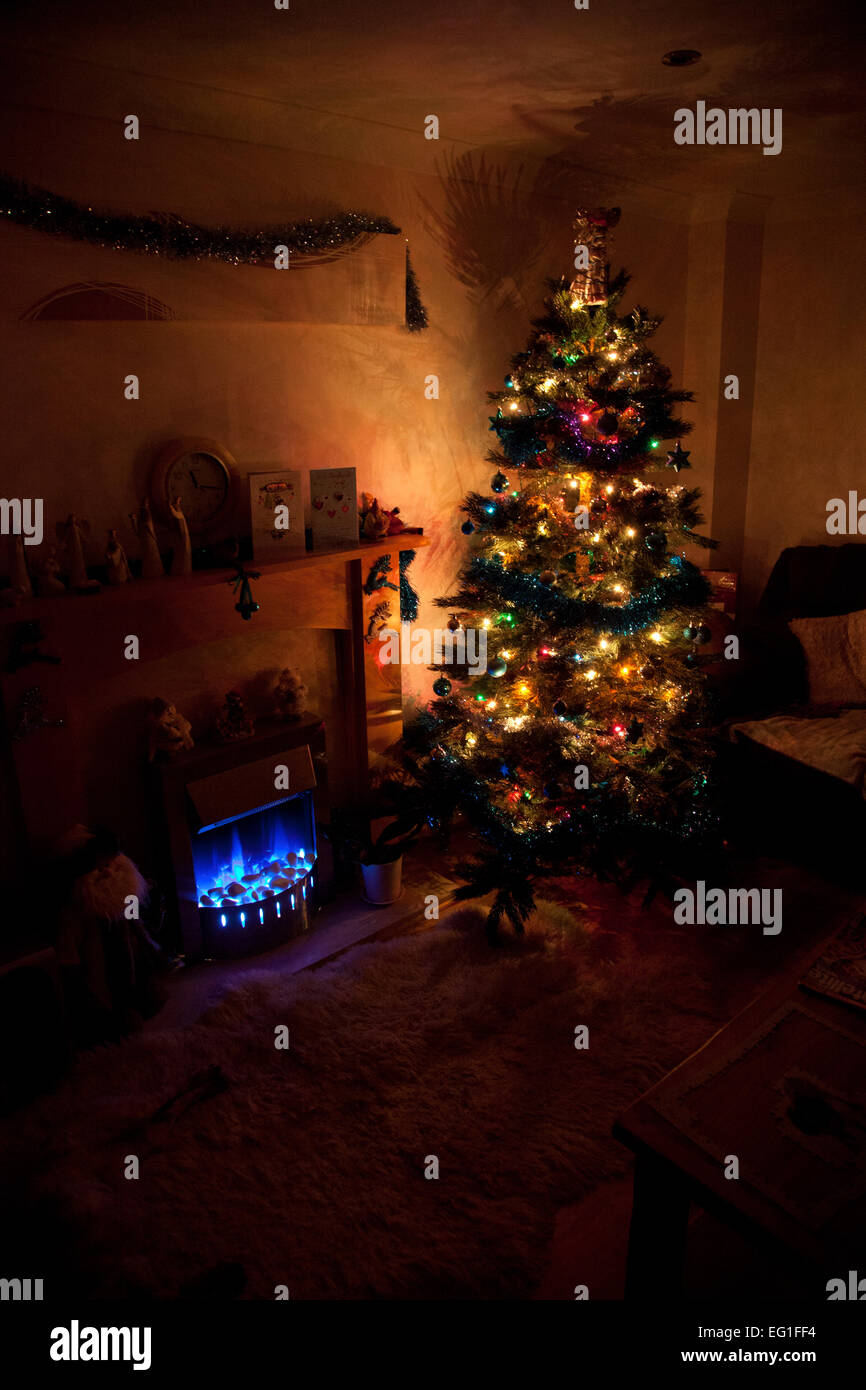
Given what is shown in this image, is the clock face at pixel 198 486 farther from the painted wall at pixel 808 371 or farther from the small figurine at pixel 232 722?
the painted wall at pixel 808 371

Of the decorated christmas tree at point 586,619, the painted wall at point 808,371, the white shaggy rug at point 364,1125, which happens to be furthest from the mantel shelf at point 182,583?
the painted wall at point 808,371

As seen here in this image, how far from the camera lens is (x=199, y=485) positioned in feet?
9.45

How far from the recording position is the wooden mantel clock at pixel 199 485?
2775mm

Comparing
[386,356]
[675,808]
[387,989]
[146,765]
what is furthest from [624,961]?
[386,356]

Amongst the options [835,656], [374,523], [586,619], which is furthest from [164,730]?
[835,656]

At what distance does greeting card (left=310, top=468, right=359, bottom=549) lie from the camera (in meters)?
3.08

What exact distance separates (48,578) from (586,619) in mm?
1714

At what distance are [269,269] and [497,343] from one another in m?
1.16

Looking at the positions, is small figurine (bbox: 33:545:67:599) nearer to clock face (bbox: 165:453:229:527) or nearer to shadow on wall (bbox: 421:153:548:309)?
clock face (bbox: 165:453:229:527)

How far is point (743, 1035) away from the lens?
6.38 ft

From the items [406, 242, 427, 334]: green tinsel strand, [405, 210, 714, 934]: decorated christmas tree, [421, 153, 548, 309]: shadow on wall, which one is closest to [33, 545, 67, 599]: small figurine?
[405, 210, 714, 934]: decorated christmas tree

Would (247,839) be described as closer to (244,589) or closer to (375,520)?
(244,589)

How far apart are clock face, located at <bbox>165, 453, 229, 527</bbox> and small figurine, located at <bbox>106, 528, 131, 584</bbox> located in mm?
249

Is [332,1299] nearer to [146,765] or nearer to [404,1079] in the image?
[404,1079]
